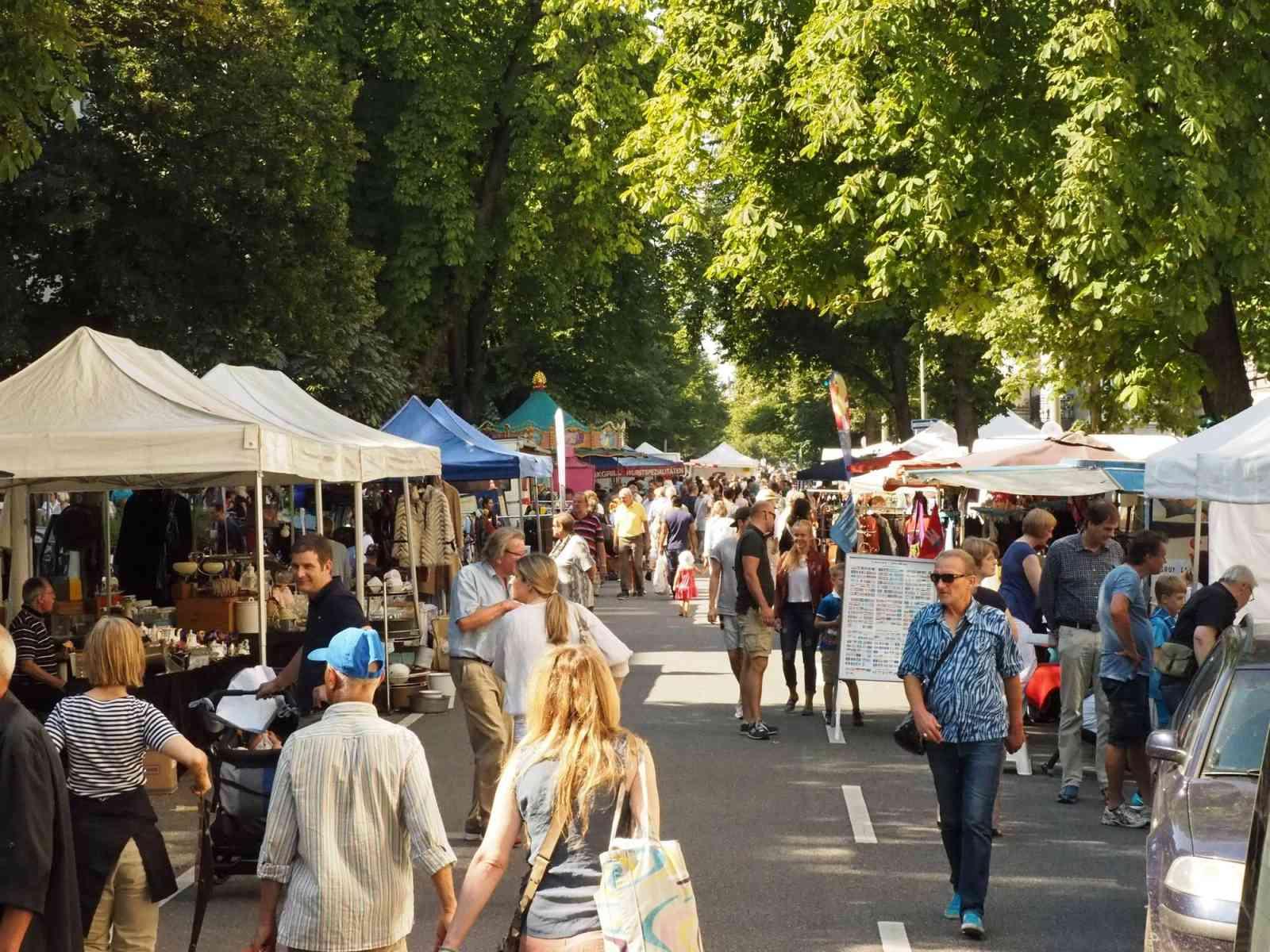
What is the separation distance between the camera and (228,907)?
8.37 meters

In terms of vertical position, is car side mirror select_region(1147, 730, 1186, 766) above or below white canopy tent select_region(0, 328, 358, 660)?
below

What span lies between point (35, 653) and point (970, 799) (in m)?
6.52

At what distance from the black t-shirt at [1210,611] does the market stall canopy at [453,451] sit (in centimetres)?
1262

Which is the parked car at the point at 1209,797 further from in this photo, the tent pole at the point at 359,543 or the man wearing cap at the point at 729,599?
the tent pole at the point at 359,543

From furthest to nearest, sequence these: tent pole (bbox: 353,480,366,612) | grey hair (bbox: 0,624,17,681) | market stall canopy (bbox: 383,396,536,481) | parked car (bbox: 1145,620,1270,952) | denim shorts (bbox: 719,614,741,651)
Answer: market stall canopy (bbox: 383,396,536,481) → tent pole (bbox: 353,480,366,612) → denim shorts (bbox: 719,614,741,651) → parked car (bbox: 1145,620,1270,952) → grey hair (bbox: 0,624,17,681)

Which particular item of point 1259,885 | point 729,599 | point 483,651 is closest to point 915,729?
point 483,651

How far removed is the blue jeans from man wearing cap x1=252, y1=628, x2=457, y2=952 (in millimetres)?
3202

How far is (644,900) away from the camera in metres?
4.21

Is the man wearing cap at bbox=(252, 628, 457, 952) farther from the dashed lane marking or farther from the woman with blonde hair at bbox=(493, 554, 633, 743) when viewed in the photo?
the dashed lane marking

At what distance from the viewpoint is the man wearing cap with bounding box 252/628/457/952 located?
492 centimetres

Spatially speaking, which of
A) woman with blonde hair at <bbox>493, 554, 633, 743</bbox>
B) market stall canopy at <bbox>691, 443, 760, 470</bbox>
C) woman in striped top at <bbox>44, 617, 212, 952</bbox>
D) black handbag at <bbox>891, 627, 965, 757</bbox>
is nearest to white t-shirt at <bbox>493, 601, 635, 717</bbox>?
woman with blonde hair at <bbox>493, 554, 633, 743</bbox>

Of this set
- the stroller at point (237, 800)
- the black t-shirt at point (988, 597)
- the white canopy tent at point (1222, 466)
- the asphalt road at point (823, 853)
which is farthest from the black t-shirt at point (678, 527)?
Result: the stroller at point (237, 800)

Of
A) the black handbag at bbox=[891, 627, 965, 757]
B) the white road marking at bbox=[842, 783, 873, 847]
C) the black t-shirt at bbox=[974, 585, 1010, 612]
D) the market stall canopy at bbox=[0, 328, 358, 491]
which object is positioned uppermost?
the market stall canopy at bbox=[0, 328, 358, 491]

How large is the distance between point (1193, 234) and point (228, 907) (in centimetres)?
1109
